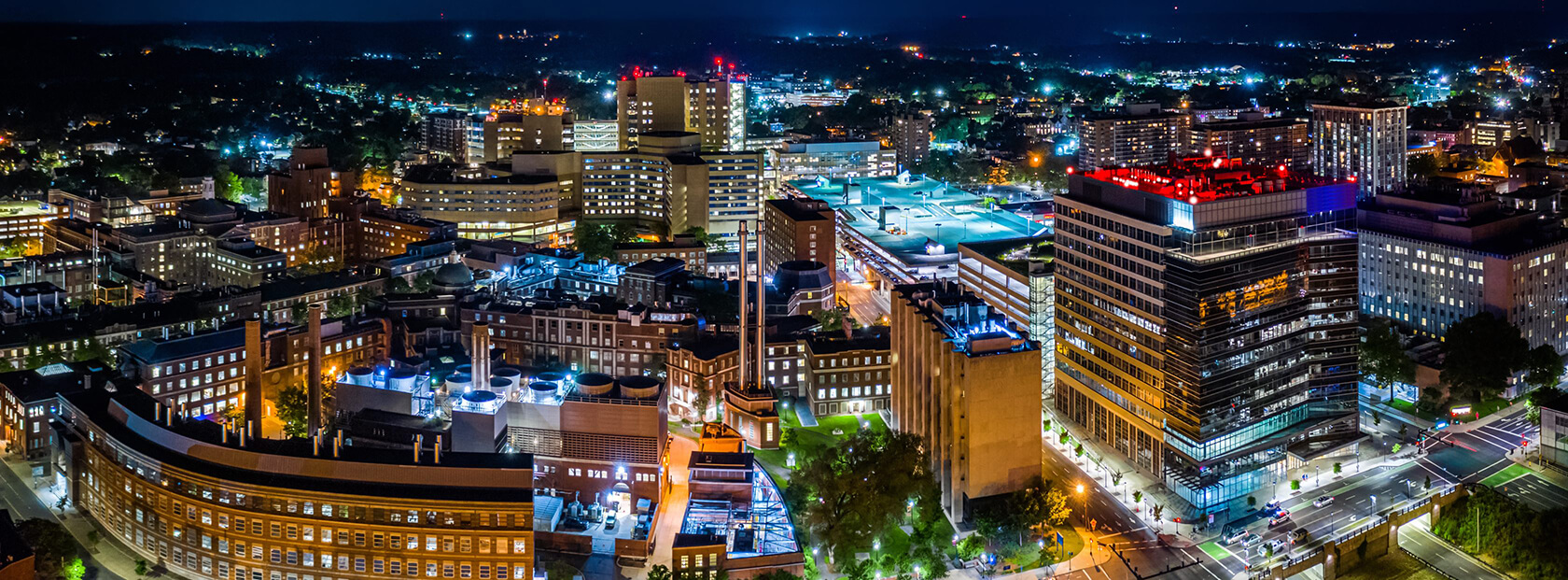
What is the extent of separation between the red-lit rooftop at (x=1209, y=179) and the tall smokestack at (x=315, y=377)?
26777 millimetres

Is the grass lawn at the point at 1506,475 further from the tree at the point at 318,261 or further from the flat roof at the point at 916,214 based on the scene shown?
the tree at the point at 318,261

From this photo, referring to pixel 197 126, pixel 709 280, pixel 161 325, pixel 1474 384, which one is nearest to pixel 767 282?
pixel 709 280

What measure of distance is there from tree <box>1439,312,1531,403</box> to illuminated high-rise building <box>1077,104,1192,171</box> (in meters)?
59.6

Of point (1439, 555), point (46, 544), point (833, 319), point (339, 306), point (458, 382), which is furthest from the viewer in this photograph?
point (339, 306)

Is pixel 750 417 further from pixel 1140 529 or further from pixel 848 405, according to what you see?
pixel 1140 529

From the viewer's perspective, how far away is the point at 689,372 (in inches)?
2188

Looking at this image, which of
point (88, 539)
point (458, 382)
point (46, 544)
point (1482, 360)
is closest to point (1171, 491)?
point (1482, 360)

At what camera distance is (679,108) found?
100750 mm

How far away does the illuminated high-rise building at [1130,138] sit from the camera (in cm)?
11550

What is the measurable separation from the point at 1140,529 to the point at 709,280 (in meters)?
28.4

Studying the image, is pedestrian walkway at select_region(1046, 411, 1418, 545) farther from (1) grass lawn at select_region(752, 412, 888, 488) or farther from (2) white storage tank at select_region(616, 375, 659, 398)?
(2) white storage tank at select_region(616, 375, 659, 398)

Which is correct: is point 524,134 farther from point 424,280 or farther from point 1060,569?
point 1060,569

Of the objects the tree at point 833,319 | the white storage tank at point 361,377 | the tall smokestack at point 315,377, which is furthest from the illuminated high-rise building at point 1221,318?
the tall smokestack at point 315,377

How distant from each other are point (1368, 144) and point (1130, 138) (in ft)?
113
